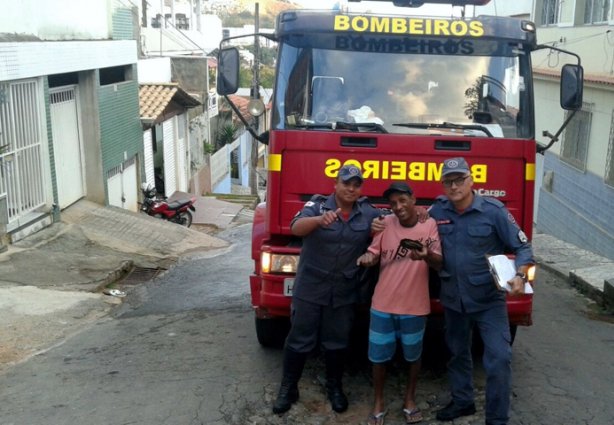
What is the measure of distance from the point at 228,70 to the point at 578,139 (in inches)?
405

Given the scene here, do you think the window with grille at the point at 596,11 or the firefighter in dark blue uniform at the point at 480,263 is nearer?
the firefighter in dark blue uniform at the point at 480,263

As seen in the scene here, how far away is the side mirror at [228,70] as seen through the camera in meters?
5.41

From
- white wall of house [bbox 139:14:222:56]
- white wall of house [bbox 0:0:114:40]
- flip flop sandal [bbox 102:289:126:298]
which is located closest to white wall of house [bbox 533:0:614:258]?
flip flop sandal [bbox 102:289:126:298]

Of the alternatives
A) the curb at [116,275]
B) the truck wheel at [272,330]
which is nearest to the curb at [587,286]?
the truck wheel at [272,330]

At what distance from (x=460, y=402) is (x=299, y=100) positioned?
239cm

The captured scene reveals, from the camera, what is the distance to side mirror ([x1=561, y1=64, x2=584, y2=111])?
540 centimetres

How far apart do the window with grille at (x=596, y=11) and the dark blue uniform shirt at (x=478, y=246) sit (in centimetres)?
974

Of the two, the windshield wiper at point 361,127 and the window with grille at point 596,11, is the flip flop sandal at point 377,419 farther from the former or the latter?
the window with grille at point 596,11

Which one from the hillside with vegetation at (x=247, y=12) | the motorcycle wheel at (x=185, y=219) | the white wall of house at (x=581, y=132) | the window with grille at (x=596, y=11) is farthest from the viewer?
the hillside with vegetation at (x=247, y=12)

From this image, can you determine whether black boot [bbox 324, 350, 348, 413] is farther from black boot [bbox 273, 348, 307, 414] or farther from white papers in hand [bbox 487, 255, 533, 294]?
white papers in hand [bbox 487, 255, 533, 294]

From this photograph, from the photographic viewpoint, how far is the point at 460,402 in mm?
4430

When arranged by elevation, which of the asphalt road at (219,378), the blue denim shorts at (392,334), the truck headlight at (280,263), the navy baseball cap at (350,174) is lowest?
the asphalt road at (219,378)

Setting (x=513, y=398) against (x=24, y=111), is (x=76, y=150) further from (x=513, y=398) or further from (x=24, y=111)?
(x=513, y=398)

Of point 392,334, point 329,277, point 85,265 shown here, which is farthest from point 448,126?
→ point 85,265
